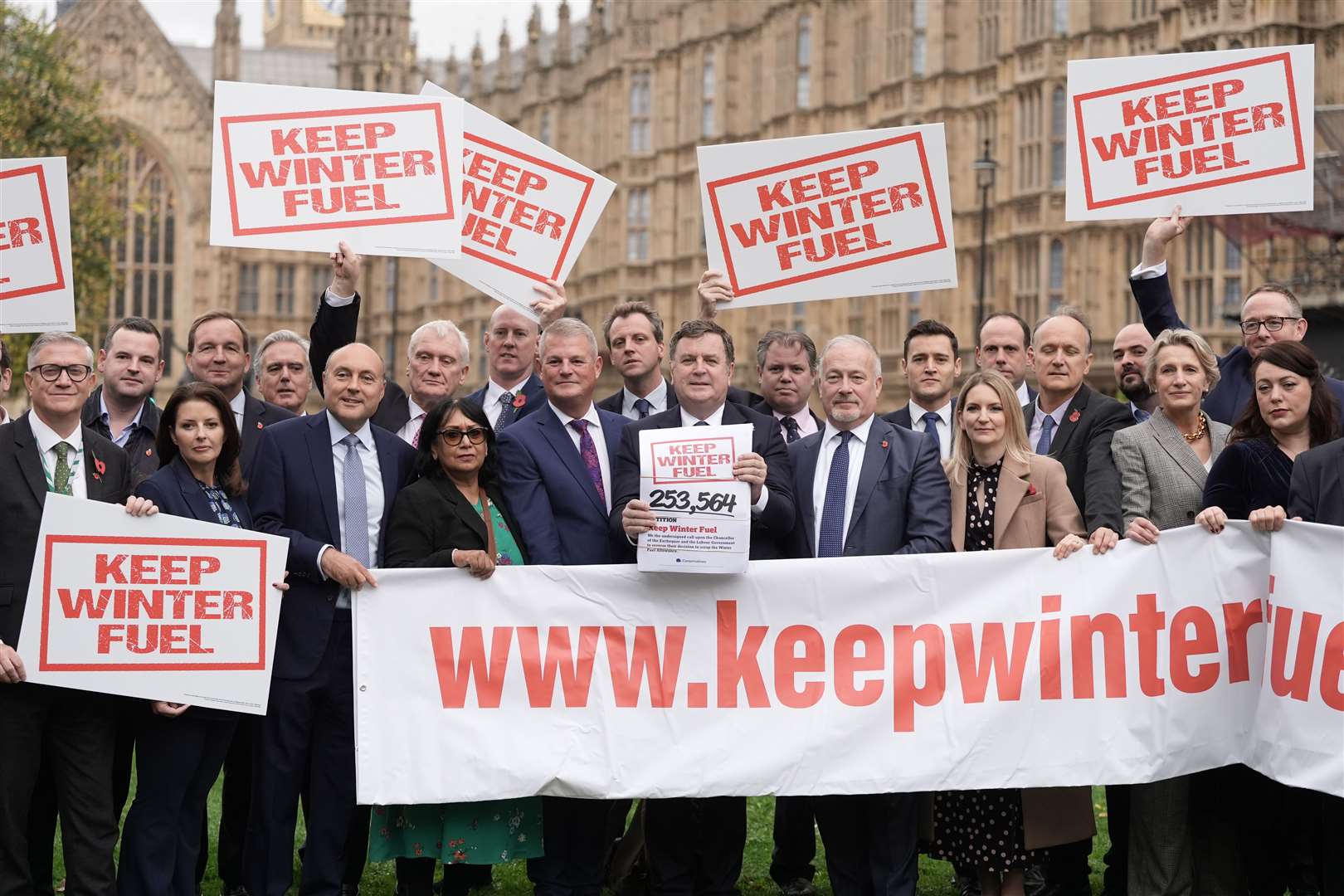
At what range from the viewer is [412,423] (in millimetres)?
8547

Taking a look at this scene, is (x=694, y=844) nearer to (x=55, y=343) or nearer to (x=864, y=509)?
(x=864, y=509)

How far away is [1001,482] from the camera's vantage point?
22.6 ft

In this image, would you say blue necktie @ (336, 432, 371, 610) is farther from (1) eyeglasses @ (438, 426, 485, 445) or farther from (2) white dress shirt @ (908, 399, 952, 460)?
(2) white dress shirt @ (908, 399, 952, 460)

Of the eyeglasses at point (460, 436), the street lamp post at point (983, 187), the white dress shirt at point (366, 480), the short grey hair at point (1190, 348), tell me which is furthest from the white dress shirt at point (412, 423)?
the street lamp post at point (983, 187)

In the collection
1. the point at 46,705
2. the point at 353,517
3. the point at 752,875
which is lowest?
the point at 752,875

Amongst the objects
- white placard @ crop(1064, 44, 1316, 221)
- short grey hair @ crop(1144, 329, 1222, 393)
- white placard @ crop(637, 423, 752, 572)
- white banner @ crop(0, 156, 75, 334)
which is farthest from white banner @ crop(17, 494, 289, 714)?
white placard @ crop(1064, 44, 1316, 221)

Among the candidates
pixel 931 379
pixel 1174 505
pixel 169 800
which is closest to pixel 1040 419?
pixel 931 379

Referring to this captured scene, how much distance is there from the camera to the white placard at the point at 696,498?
6.53 m

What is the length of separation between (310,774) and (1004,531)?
9.60 ft

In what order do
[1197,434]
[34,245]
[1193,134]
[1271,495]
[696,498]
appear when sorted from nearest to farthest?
[696,498]
[1271,495]
[1197,434]
[34,245]
[1193,134]

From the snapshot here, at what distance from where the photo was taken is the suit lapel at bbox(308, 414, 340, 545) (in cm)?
685

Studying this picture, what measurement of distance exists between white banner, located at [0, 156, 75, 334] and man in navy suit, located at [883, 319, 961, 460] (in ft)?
12.8

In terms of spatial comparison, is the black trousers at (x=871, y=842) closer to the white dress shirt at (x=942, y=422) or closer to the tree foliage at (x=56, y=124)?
the white dress shirt at (x=942, y=422)

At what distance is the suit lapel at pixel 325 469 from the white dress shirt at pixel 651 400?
6.43ft
